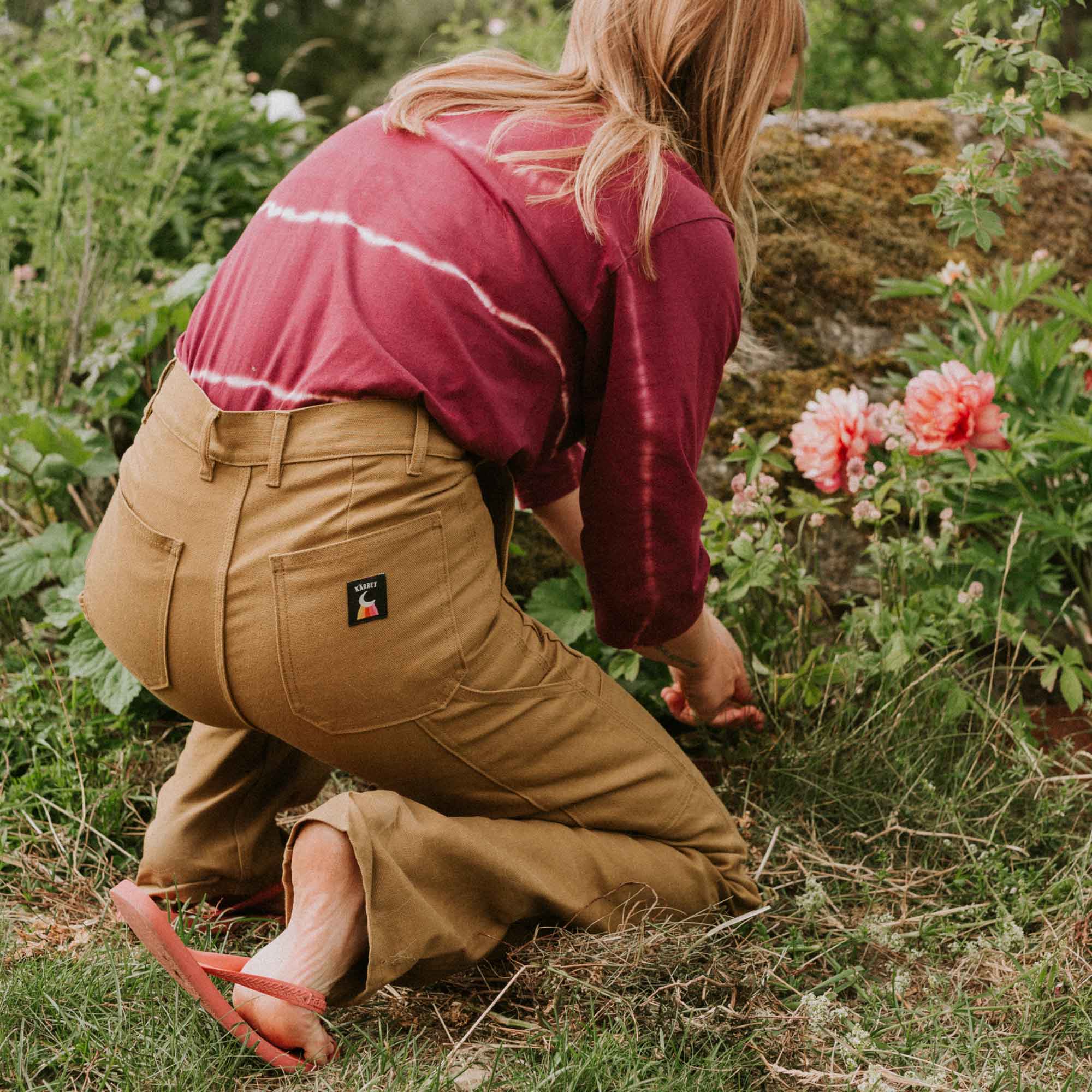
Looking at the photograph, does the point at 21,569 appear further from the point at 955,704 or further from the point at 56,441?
the point at 955,704

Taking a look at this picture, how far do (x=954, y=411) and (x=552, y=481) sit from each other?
2.66ft

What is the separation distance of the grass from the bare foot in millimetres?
60

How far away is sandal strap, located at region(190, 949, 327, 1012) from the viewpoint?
1.57 metres

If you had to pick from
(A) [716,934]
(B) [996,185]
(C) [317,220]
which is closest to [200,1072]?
(A) [716,934]

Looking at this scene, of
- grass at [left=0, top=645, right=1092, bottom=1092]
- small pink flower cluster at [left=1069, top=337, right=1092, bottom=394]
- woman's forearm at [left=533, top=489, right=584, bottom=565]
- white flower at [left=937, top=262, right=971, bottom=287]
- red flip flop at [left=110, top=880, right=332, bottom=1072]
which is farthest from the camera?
white flower at [left=937, top=262, right=971, bottom=287]

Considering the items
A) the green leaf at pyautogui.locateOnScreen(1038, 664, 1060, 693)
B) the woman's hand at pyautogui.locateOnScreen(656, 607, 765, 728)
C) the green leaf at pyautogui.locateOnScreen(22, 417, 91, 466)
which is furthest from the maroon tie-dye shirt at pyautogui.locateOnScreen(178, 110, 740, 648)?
the green leaf at pyautogui.locateOnScreen(1038, 664, 1060, 693)

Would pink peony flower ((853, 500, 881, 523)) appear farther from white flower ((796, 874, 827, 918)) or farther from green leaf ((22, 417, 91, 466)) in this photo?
green leaf ((22, 417, 91, 466))

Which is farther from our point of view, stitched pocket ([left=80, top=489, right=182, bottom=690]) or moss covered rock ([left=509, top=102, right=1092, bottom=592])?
moss covered rock ([left=509, top=102, right=1092, bottom=592])

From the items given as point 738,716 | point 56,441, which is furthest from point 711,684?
point 56,441

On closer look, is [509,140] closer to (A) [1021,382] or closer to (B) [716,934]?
(B) [716,934]

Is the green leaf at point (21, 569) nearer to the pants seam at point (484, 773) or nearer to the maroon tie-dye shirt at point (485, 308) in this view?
the maroon tie-dye shirt at point (485, 308)

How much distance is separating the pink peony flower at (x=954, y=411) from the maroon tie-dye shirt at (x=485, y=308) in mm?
708

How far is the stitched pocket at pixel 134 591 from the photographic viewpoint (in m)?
1.64

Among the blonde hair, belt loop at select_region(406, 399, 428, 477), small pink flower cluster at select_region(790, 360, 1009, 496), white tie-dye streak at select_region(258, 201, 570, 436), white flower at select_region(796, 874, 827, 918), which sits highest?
the blonde hair
